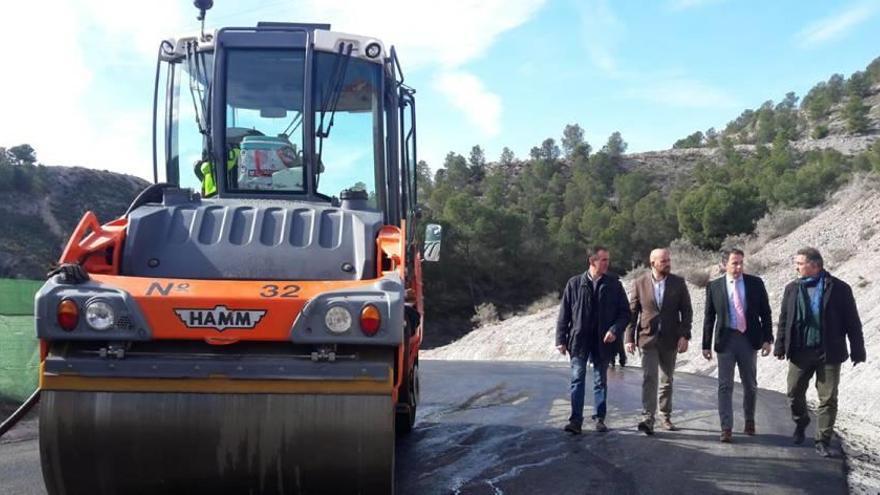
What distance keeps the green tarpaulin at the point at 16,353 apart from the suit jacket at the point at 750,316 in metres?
7.66

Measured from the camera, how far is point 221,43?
674 centimetres

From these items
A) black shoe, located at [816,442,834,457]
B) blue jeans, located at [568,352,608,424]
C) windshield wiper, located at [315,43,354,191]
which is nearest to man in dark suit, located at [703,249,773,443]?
black shoe, located at [816,442,834,457]

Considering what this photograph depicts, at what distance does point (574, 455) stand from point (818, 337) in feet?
7.98

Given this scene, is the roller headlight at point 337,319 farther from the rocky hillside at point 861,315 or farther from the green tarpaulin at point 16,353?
the green tarpaulin at point 16,353

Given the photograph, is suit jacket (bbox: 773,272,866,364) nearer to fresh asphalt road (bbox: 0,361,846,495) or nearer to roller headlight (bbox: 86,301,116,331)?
fresh asphalt road (bbox: 0,361,846,495)

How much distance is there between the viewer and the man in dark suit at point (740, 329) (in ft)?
28.5

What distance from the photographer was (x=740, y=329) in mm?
8688

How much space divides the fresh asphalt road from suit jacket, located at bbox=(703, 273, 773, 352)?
925mm

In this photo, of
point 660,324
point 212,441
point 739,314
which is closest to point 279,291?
point 212,441

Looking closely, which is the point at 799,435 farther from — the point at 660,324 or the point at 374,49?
the point at 374,49

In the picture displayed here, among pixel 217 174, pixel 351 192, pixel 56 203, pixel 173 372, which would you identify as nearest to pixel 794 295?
pixel 351 192

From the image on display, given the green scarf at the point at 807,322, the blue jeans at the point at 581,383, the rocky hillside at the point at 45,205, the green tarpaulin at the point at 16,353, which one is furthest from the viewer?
the rocky hillside at the point at 45,205

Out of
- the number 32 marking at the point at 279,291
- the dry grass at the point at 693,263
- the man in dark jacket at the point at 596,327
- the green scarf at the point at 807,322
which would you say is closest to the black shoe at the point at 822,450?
the green scarf at the point at 807,322

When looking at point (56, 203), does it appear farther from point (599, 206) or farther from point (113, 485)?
point (113, 485)
